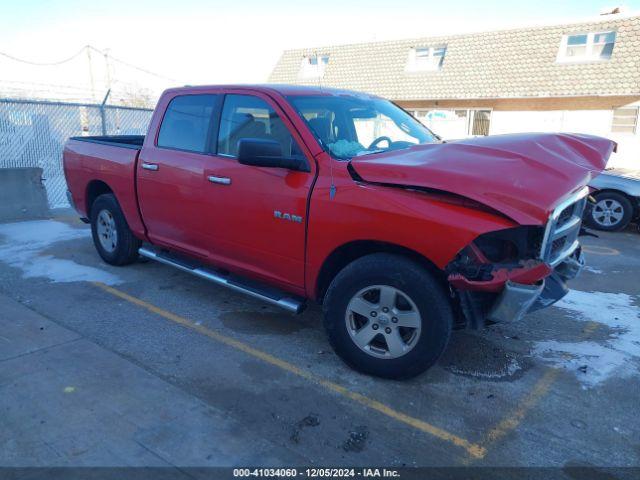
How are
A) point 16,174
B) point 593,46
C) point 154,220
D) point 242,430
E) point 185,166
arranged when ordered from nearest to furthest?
point 242,430 < point 185,166 < point 154,220 < point 16,174 < point 593,46

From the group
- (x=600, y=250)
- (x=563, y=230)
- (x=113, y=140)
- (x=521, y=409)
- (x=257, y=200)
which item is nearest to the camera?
(x=521, y=409)

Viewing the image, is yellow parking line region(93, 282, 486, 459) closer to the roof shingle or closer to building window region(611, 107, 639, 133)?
the roof shingle

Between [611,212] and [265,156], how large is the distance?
25.9 ft

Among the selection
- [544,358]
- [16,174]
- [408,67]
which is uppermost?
[408,67]

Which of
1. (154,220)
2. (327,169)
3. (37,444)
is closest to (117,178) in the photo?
(154,220)

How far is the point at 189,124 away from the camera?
475cm

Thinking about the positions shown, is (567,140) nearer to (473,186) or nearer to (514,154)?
(514,154)

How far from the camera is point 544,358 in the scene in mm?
4008

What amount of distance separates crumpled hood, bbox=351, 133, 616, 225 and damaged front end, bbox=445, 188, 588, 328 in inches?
6.0

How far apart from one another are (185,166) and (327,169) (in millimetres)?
1607

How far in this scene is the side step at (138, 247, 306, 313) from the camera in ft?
12.9

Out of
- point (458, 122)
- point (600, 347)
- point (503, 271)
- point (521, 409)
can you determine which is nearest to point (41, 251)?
point (503, 271)

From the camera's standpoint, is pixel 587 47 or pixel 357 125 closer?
pixel 357 125

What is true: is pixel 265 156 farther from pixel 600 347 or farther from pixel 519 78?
pixel 519 78
